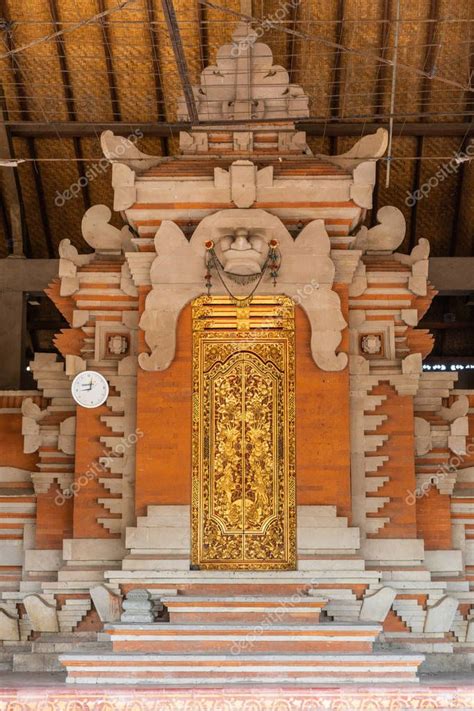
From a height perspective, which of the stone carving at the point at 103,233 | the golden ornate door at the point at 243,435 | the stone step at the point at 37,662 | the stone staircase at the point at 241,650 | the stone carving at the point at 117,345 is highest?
the stone carving at the point at 103,233

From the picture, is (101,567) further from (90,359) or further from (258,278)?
(258,278)

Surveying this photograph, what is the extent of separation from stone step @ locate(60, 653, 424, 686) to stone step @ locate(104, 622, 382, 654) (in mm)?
192

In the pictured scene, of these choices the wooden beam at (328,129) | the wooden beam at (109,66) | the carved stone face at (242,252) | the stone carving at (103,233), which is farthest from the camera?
the wooden beam at (328,129)

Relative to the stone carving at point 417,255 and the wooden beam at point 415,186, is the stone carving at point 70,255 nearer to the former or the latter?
the stone carving at point 417,255

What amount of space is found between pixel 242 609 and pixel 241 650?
53 centimetres

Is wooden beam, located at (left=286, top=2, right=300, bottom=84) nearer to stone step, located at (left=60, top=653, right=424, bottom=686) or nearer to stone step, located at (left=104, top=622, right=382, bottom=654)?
stone step, located at (left=104, top=622, right=382, bottom=654)

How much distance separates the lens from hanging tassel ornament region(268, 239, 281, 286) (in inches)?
500

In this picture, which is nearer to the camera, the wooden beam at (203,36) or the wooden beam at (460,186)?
the wooden beam at (203,36)

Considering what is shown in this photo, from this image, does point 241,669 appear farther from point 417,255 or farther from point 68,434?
point 417,255

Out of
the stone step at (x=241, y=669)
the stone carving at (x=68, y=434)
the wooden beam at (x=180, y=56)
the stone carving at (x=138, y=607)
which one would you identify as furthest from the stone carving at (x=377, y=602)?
the wooden beam at (x=180, y=56)

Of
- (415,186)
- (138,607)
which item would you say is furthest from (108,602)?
(415,186)

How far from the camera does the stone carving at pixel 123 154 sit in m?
13.0

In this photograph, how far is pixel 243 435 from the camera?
12688 mm

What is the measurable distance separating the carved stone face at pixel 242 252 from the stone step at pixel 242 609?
3772 mm
